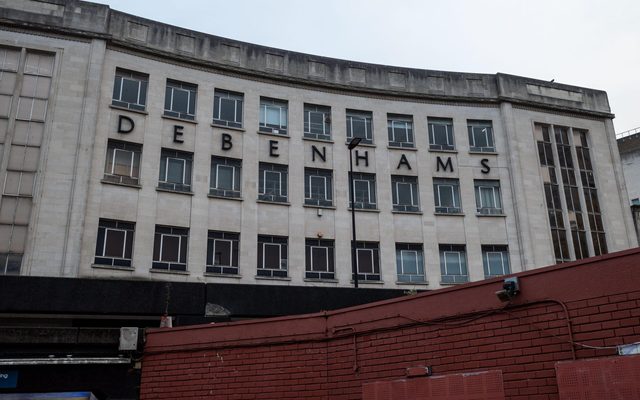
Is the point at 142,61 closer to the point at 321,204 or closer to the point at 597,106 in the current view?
the point at 321,204

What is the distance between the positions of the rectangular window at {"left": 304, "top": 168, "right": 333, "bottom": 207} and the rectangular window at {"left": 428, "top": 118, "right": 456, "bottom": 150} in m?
5.97

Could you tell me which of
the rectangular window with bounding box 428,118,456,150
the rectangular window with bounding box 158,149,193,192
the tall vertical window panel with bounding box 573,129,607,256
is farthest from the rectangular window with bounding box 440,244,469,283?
the rectangular window with bounding box 158,149,193,192

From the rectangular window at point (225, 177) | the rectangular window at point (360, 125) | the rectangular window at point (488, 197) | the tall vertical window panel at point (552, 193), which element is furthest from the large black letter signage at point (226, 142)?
the tall vertical window panel at point (552, 193)

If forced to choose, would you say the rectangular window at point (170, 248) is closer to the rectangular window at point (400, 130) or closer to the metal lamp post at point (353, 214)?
the metal lamp post at point (353, 214)

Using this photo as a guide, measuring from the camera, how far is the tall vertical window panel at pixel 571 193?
29036 mm

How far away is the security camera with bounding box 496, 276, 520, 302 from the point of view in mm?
8477

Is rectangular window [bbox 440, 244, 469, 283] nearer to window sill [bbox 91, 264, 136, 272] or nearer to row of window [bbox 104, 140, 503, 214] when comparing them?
row of window [bbox 104, 140, 503, 214]

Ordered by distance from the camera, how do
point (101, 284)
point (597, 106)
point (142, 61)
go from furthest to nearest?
1. point (597, 106)
2. point (142, 61)
3. point (101, 284)

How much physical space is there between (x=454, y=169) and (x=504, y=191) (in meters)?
2.81

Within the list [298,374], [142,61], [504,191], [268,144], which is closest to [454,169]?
[504,191]

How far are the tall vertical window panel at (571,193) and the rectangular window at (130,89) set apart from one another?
71.1 feet

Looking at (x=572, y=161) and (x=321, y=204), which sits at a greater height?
(x=572, y=161)

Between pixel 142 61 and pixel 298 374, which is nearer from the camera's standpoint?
pixel 298 374

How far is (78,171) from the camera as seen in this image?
22.3 m
